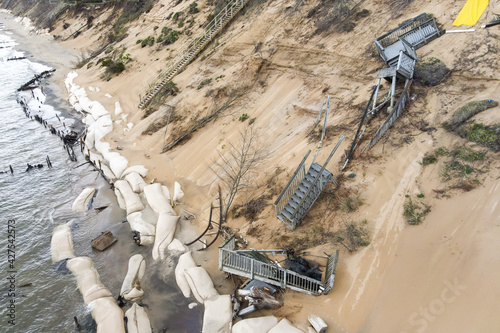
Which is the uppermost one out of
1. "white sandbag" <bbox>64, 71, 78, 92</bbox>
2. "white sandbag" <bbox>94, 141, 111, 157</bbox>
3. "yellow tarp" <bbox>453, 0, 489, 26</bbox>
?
"white sandbag" <bbox>64, 71, 78, 92</bbox>

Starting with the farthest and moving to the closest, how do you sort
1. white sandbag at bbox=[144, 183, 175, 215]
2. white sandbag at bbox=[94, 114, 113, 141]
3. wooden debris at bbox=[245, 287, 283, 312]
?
white sandbag at bbox=[94, 114, 113, 141] → white sandbag at bbox=[144, 183, 175, 215] → wooden debris at bbox=[245, 287, 283, 312]

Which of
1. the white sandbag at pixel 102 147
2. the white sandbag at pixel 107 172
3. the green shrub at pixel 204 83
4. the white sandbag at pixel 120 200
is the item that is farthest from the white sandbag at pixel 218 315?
the green shrub at pixel 204 83

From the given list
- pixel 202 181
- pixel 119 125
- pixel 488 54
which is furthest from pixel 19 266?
pixel 488 54

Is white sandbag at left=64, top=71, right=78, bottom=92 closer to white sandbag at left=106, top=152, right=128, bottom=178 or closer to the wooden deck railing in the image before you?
white sandbag at left=106, top=152, right=128, bottom=178

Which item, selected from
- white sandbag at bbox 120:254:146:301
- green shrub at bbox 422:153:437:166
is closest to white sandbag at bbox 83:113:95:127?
white sandbag at bbox 120:254:146:301

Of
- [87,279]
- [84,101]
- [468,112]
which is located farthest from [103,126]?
[468,112]

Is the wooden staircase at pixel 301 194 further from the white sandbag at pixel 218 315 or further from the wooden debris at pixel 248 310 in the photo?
the white sandbag at pixel 218 315
